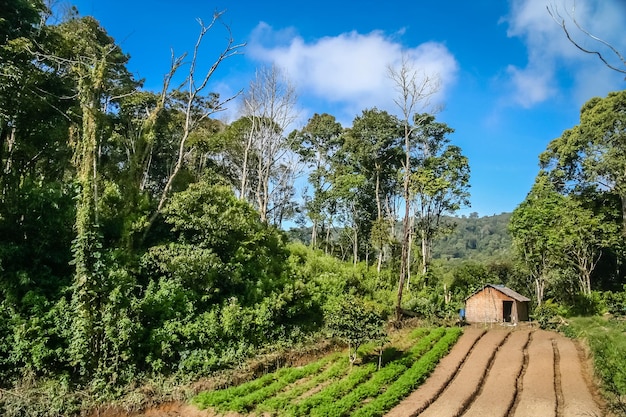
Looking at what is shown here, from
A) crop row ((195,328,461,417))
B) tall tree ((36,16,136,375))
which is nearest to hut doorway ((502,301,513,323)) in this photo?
crop row ((195,328,461,417))

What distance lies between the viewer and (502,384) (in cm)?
1448

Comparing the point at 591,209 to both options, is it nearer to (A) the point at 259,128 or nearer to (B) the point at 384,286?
(B) the point at 384,286

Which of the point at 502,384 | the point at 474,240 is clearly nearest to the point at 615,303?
the point at 502,384

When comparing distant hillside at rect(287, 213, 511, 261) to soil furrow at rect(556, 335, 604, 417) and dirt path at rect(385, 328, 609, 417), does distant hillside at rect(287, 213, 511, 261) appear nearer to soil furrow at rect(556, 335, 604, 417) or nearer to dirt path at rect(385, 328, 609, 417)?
dirt path at rect(385, 328, 609, 417)

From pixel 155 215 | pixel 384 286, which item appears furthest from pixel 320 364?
pixel 384 286

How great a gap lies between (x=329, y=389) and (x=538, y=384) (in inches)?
300

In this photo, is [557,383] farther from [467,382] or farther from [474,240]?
[474,240]

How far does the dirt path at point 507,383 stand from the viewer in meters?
12.2

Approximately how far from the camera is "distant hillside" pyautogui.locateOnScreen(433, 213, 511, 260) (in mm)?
89419

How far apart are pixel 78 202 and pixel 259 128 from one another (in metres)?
15.6

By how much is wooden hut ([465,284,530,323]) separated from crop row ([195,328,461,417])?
13.3 meters

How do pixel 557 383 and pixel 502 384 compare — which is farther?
pixel 557 383

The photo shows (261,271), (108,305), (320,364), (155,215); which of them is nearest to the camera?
(108,305)

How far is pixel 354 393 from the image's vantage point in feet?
41.3
